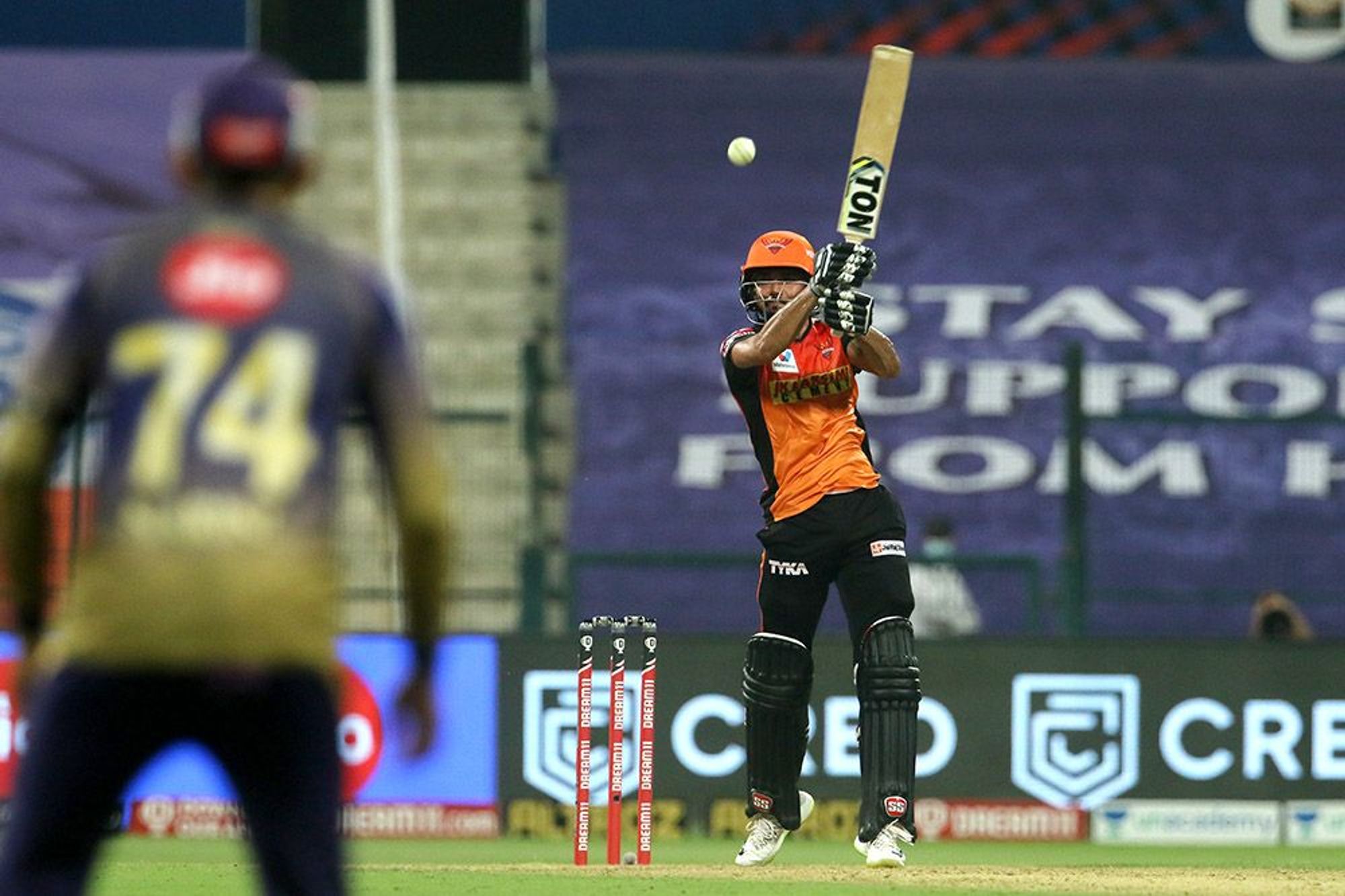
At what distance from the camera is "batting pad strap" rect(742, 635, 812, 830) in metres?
8.95

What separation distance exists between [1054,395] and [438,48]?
557 centimetres

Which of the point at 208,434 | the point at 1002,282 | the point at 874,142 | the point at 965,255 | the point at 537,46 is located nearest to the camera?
the point at 208,434

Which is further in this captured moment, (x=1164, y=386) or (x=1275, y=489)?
(x=1164, y=386)

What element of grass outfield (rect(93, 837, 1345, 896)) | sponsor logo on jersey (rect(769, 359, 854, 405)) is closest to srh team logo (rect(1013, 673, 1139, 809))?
grass outfield (rect(93, 837, 1345, 896))

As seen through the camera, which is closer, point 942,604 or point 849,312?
point 849,312

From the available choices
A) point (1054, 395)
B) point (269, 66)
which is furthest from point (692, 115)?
point (269, 66)

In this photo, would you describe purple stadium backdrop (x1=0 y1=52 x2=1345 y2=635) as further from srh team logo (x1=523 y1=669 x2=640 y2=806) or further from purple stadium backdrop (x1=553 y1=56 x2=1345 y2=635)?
srh team logo (x1=523 y1=669 x2=640 y2=806)

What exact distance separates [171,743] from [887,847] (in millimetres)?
5167

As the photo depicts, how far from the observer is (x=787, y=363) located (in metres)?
8.84

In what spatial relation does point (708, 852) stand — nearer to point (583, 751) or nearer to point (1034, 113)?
point (583, 751)

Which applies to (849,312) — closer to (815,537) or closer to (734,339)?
(734,339)

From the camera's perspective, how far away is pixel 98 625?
3.67 metres

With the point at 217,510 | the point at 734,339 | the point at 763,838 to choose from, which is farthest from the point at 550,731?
the point at 217,510

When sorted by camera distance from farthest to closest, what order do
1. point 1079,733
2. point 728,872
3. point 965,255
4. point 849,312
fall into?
point 965,255 < point 1079,733 < point 728,872 < point 849,312
